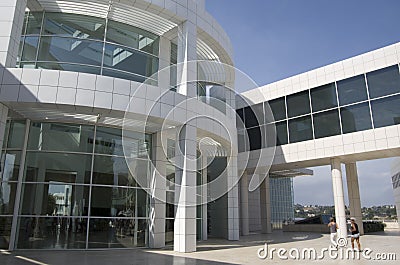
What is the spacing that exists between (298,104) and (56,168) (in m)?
19.2

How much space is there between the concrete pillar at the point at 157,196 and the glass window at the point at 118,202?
55 cm

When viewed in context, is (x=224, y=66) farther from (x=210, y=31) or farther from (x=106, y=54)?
(x=106, y=54)

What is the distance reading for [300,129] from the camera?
26016 millimetres

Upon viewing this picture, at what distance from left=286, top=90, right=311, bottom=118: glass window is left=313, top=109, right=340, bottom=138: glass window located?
1.18m

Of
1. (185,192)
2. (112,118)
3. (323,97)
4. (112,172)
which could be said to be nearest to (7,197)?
(112,172)

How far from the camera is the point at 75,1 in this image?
15.9m

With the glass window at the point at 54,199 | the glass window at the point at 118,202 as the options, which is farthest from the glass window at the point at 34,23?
the glass window at the point at 118,202

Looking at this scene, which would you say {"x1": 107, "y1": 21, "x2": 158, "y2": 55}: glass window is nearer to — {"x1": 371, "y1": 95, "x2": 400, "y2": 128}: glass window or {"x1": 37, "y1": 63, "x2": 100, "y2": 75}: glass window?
{"x1": 37, "y1": 63, "x2": 100, "y2": 75}: glass window

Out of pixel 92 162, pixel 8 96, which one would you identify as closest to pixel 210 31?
pixel 92 162

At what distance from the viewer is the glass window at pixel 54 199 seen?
582 inches

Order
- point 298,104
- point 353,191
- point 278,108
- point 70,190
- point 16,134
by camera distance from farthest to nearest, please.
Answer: point 353,191
point 278,108
point 298,104
point 16,134
point 70,190

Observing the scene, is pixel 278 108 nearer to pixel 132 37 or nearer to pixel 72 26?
pixel 132 37

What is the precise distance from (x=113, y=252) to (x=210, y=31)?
12978 millimetres

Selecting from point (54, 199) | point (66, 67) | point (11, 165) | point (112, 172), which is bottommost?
point (54, 199)
